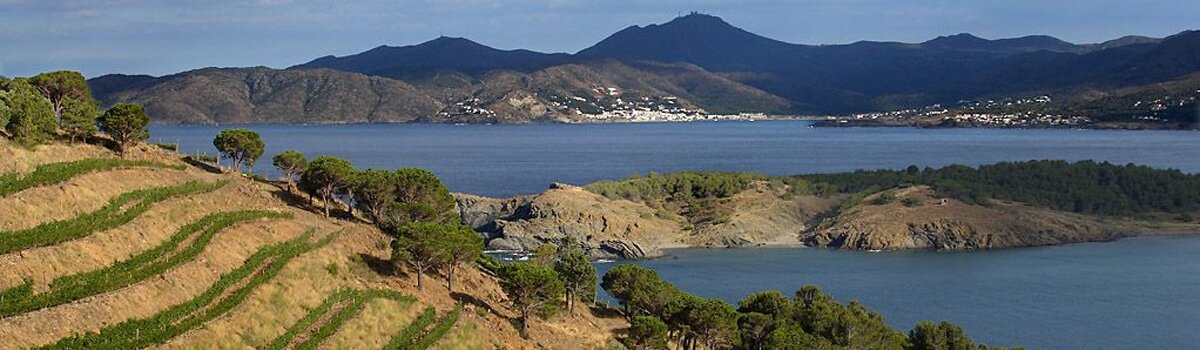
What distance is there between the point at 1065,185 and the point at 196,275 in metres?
109

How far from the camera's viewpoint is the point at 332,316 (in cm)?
3300

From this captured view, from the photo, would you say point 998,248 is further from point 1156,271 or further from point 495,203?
point 495,203

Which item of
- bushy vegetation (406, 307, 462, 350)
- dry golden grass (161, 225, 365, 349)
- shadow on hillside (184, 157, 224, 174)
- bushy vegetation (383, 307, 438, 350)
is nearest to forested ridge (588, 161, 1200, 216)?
shadow on hillside (184, 157, 224, 174)

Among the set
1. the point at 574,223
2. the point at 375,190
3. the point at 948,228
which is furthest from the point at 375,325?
the point at 948,228

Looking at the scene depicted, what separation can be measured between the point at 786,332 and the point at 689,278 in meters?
40.4

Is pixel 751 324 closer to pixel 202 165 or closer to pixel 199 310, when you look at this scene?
pixel 199 310

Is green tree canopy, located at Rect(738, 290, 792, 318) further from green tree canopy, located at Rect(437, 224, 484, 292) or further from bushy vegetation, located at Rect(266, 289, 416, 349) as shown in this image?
bushy vegetation, located at Rect(266, 289, 416, 349)

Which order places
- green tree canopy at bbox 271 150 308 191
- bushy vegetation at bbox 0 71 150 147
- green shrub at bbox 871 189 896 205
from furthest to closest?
1. green shrub at bbox 871 189 896 205
2. green tree canopy at bbox 271 150 308 191
3. bushy vegetation at bbox 0 71 150 147

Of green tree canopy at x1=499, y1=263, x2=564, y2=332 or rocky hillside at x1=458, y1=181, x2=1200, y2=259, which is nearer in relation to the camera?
green tree canopy at x1=499, y1=263, x2=564, y2=332

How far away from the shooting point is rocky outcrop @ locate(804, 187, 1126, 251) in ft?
336

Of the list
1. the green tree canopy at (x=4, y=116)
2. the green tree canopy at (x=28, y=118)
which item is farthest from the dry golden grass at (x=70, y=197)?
the green tree canopy at (x=4, y=116)

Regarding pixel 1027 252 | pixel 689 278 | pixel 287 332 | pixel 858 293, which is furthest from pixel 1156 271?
pixel 287 332

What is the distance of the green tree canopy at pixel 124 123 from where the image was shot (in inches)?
1649

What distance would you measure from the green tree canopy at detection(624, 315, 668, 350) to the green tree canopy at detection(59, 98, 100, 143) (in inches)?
841
